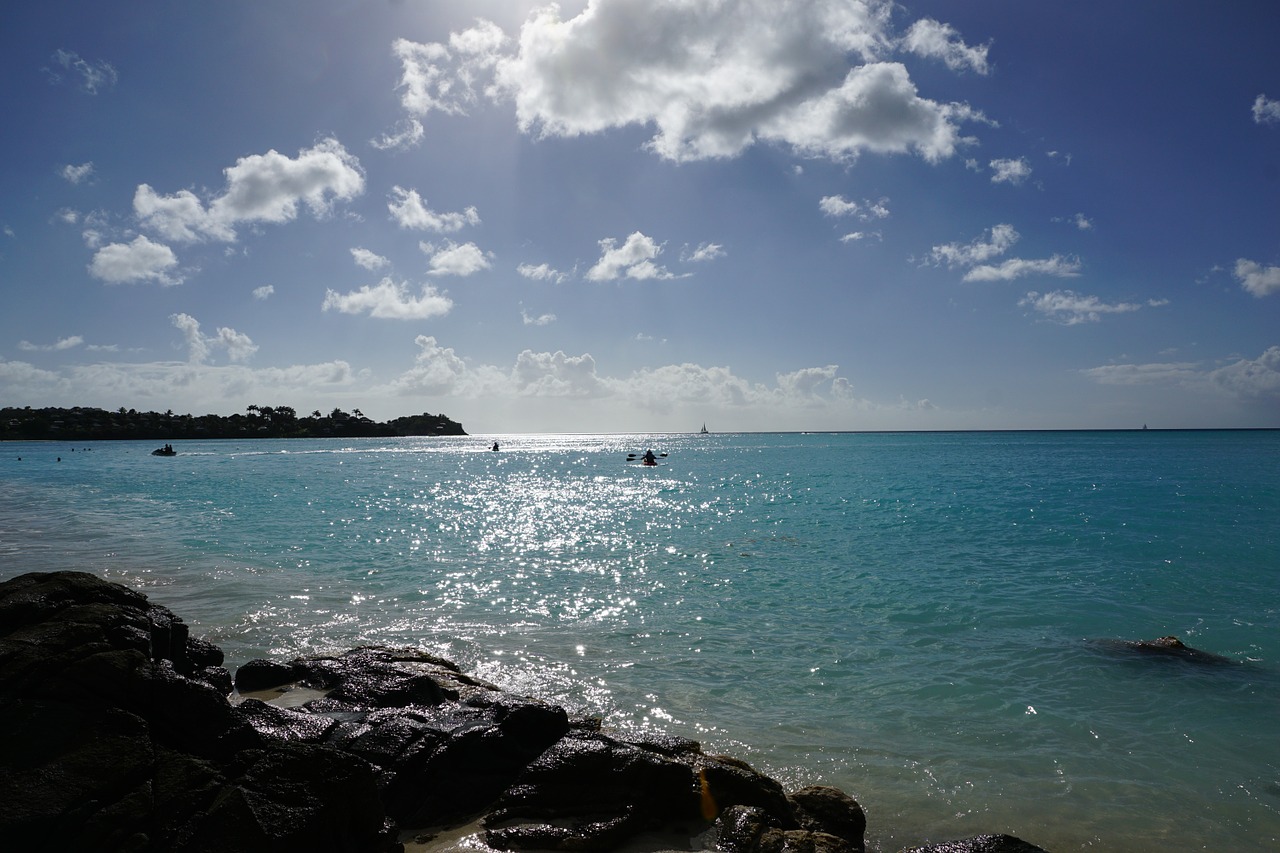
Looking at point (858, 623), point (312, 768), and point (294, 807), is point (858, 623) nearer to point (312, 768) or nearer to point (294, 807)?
point (312, 768)

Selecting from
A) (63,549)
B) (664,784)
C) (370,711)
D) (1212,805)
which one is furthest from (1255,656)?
(63,549)

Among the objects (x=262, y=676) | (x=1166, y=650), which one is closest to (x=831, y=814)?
(x=262, y=676)

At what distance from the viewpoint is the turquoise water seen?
8.97 m

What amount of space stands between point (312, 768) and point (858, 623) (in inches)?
536

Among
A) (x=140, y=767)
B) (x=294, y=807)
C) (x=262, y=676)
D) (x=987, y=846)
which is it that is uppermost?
(x=140, y=767)

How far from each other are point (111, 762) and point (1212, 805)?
1188cm

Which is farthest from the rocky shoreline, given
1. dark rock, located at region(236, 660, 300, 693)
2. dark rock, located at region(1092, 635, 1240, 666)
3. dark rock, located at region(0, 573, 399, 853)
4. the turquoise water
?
dark rock, located at region(1092, 635, 1240, 666)

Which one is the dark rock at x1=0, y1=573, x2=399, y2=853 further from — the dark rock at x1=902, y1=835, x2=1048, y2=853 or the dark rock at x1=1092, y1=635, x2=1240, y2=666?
the dark rock at x1=1092, y1=635, x2=1240, y2=666

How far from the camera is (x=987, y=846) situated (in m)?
6.61

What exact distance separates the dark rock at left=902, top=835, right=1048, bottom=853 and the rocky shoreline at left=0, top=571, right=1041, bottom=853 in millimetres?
18

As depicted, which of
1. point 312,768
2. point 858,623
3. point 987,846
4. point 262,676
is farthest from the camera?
point 858,623

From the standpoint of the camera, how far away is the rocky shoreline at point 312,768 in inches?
205

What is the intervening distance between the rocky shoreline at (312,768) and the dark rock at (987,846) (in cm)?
2

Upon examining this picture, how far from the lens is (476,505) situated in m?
47.8
